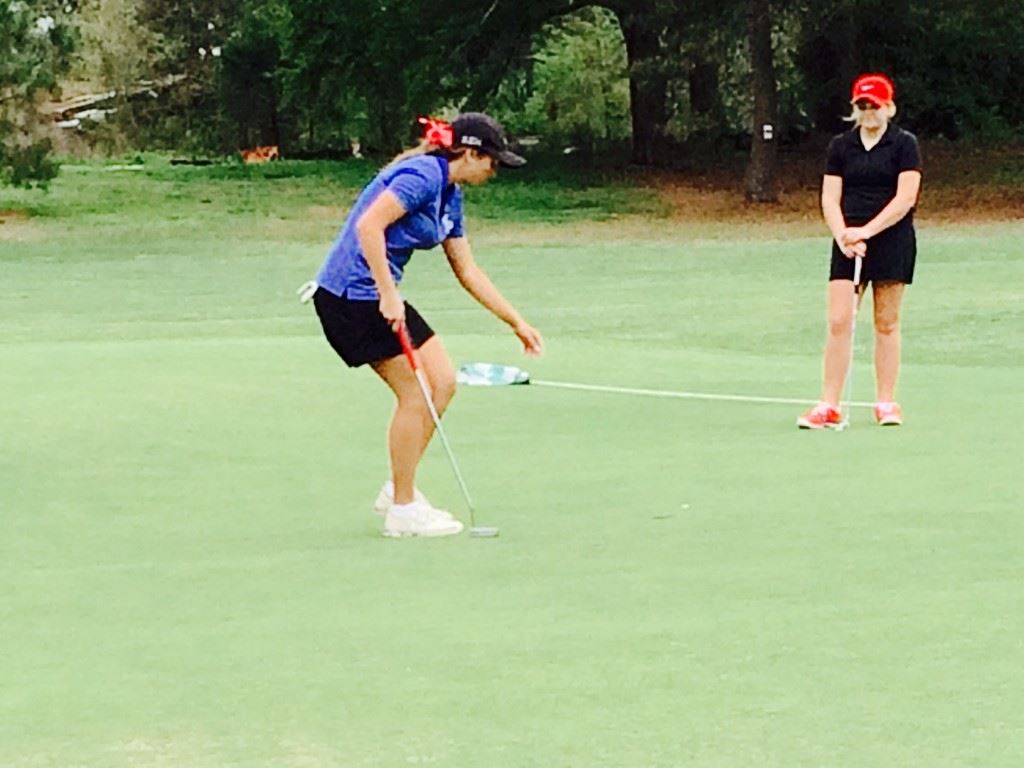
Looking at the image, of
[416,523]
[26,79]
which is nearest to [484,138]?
[416,523]

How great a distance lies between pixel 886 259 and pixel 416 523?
3911mm

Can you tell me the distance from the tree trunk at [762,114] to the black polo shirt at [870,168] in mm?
28802

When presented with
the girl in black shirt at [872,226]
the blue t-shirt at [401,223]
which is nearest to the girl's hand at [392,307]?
the blue t-shirt at [401,223]

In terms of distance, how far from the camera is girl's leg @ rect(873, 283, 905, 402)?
1062 centimetres

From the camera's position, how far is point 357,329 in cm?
754

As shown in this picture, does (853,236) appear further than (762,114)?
No

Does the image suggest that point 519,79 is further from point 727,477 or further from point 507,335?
point 727,477

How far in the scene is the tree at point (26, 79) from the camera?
35938 mm

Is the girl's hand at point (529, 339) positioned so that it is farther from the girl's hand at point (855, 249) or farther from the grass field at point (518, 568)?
the girl's hand at point (855, 249)

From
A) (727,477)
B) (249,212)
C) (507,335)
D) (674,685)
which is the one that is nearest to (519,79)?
(249,212)

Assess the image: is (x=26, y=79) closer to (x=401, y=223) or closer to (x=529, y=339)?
(x=529, y=339)

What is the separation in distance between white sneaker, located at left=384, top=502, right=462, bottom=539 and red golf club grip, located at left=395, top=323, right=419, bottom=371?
1.65 feet

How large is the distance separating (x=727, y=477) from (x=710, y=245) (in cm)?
2314

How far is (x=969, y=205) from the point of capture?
3897 cm
